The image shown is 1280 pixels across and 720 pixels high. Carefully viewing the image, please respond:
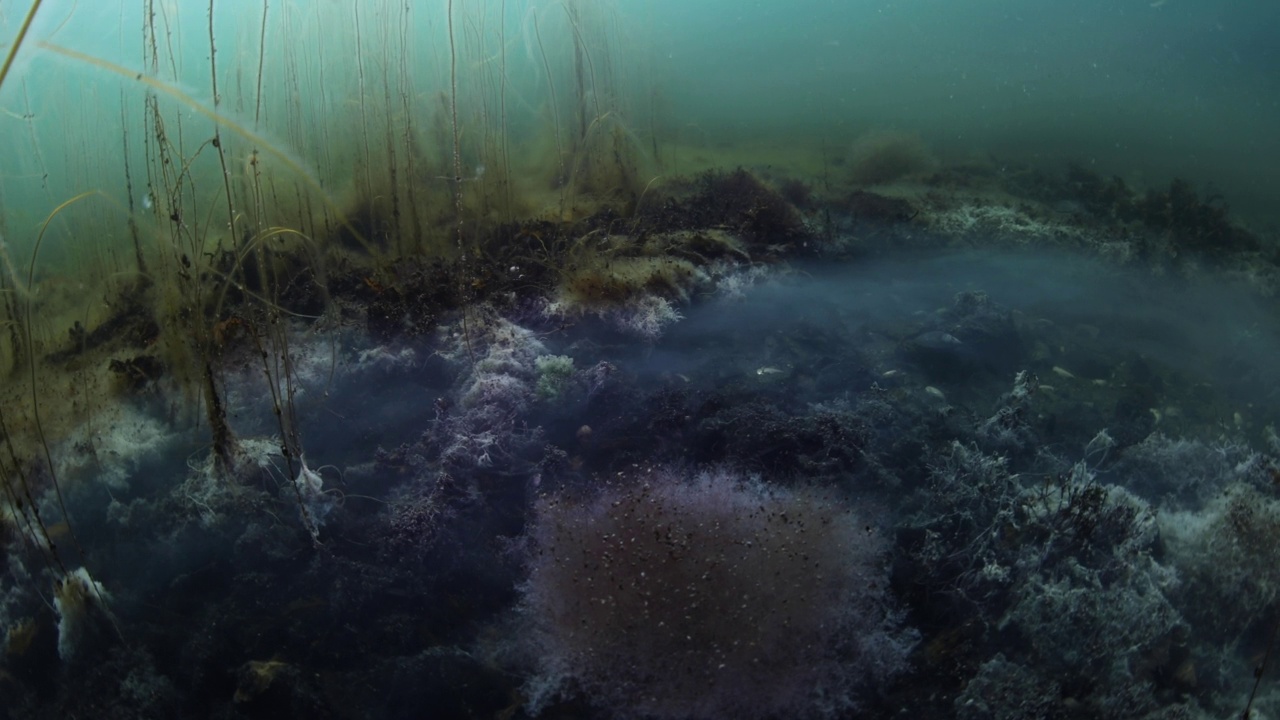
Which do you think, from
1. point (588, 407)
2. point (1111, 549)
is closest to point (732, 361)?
point (588, 407)

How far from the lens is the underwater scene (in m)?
2.43

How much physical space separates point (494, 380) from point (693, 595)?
1.68m

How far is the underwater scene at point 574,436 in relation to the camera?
7.98 feet

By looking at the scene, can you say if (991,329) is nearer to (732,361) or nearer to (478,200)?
(732,361)

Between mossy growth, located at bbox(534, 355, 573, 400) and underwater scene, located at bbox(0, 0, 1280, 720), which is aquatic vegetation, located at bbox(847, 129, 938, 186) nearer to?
underwater scene, located at bbox(0, 0, 1280, 720)

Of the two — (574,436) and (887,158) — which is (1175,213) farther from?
(574,436)

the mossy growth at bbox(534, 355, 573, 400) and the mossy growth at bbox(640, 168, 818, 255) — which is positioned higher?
the mossy growth at bbox(640, 168, 818, 255)

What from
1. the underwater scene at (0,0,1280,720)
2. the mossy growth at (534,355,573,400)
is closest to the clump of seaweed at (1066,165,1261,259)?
the underwater scene at (0,0,1280,720)

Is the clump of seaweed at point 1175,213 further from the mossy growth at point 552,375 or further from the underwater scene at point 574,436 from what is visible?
the mossy growth at point 552,375

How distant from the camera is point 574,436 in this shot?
132 inches

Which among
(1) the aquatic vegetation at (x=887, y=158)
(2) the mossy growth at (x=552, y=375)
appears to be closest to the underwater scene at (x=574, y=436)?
(2) the mossy growth at (x=552, y=375)

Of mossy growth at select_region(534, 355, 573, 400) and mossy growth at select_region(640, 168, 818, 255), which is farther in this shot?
mossy growth at select_region(640, 168, 818, 255)

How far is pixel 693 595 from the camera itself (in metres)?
2.49

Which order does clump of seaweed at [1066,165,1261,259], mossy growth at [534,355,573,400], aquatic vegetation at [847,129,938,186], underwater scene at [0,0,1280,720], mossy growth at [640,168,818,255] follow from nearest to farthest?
underwater scene at [0,0,1280,720] → mossy growth at [534,355,573,400] → mossy growth at [640,168,818,255] → clump of seaweed at [1066,165,1261,259] → aquatic vegetation at [847,129,938,186]
